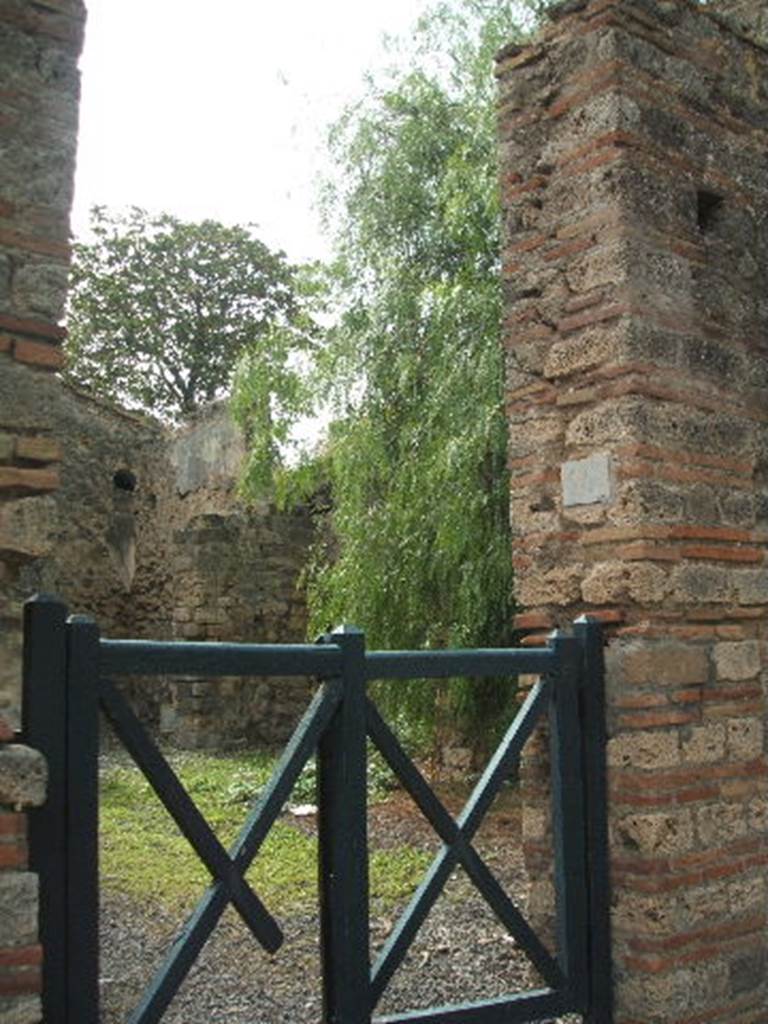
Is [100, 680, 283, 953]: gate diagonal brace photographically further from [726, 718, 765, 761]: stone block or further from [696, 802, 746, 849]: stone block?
[726, 718, 765, 761]: stone block

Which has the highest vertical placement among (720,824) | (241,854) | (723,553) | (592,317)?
(592,317)

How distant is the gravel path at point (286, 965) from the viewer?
13.2 ft

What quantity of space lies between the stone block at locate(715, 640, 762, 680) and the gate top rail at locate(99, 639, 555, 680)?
679 millimetres

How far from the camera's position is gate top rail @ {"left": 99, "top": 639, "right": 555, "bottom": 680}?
8.30ft

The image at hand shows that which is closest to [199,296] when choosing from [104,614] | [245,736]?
[104,614]

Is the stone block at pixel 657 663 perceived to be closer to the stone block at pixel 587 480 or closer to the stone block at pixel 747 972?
the stone block at pixel 587 480

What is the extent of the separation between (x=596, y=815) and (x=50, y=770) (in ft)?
5.97

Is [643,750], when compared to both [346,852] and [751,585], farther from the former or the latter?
[346,852]

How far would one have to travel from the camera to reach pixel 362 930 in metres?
2.83

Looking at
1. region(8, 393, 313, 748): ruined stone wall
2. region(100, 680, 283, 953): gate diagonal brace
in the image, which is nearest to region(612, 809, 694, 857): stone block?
region(100, 680, 283, 953): gate diagonal brace

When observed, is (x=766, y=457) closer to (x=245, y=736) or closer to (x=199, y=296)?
(x=245, y=736)

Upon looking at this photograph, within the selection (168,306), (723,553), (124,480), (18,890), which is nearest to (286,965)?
(723,553)

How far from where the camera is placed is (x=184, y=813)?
99.0 inches

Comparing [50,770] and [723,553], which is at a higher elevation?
[723,553]
